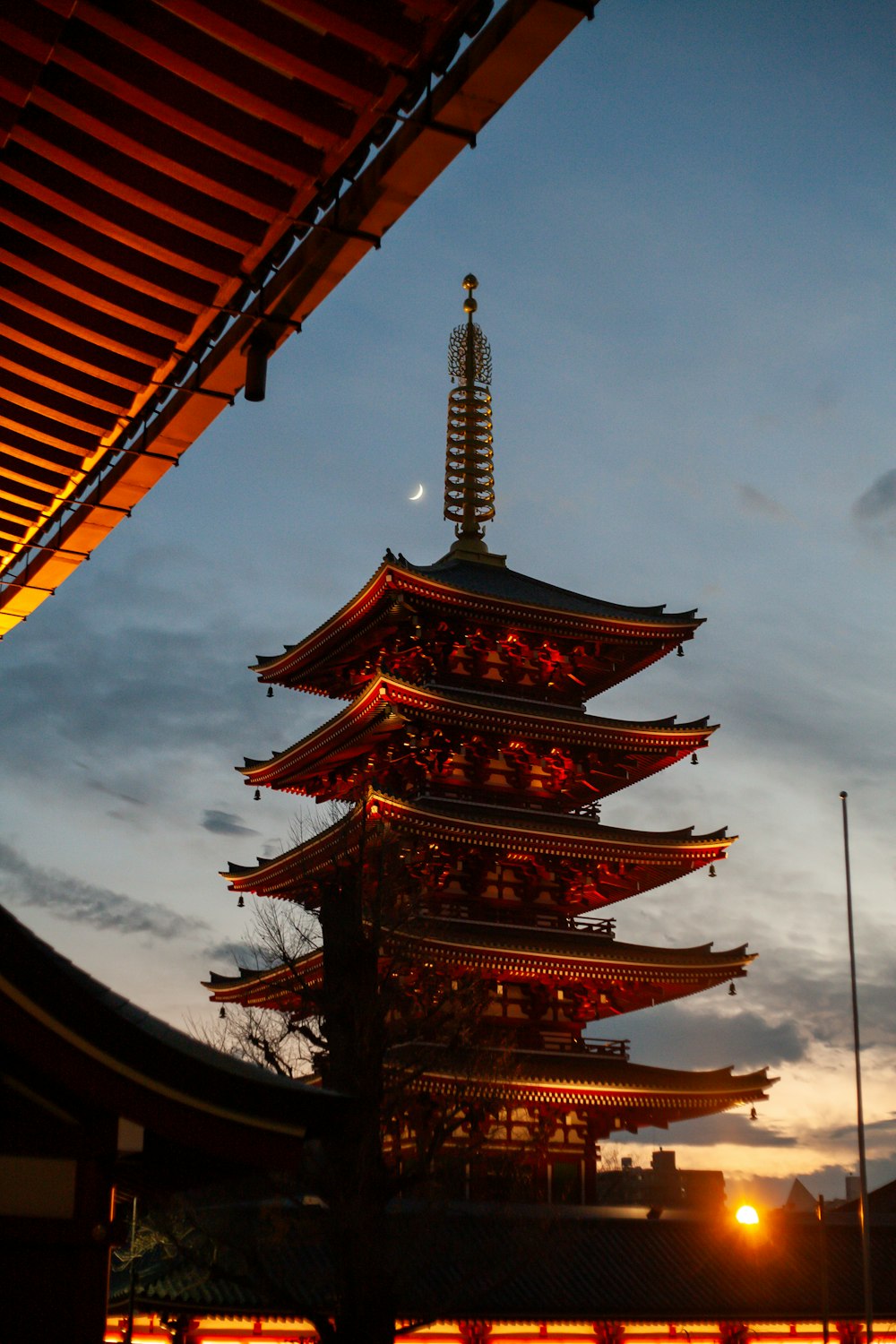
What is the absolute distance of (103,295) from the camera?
447cm

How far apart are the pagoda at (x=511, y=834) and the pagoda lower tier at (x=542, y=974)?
0.19 feet

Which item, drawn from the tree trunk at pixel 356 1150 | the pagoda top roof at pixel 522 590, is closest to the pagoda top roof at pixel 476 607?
the pagoda top roof at pixel 522 590

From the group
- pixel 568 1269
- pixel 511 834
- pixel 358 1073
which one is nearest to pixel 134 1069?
pixel 358 1073

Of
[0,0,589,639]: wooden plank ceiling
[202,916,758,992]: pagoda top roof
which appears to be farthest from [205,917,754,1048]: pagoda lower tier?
[0,0,589,639]: wooden plank ceiling

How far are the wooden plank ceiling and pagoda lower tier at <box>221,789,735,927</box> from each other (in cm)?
2222

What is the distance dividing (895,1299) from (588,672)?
1575 centimetres

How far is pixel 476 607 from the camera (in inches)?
1232

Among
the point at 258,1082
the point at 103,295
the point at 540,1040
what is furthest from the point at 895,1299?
the point at 103,295

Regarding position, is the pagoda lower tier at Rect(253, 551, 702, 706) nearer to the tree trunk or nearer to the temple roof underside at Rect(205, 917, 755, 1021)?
the temple roof underside at Rect(205, 917, 755, 1021)

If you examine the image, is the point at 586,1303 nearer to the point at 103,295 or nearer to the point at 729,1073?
the point at 729,1073

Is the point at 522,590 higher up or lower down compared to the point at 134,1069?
higher up

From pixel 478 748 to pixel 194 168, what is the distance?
27.6m

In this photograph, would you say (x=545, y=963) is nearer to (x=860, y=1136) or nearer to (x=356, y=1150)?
(x=860, y=1136)

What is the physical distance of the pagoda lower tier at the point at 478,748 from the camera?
29.8 metres
